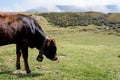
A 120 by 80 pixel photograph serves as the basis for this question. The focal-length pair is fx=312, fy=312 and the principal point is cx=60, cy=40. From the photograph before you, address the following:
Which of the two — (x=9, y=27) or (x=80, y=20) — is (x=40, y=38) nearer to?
(x=9, y=27)

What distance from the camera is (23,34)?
14328mm

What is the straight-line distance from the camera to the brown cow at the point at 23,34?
14.0m

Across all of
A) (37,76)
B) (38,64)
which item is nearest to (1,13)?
(37,76)

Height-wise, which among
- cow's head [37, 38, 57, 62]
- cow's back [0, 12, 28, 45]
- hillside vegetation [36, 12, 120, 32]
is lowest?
hillside vegetation [36, 12, 120, 32]

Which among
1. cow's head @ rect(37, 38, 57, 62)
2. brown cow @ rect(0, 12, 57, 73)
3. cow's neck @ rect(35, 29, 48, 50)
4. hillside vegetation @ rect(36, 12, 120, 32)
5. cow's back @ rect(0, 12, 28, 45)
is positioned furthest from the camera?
hillside vegetation @ rect(36, 12, 120, 32)

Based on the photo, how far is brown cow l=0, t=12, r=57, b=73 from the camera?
14.0 meters

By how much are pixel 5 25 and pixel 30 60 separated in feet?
17.4

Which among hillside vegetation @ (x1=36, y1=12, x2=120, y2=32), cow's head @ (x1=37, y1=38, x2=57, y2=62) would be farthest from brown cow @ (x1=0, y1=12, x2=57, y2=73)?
hillside vegetation @ (x1=36, y1=12, x2=120, y2=32)

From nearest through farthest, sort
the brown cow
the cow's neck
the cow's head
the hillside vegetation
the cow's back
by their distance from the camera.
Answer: the cow's back < the brown cow < the cow's head < the cow's neck < the hillside vegetation

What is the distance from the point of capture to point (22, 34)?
14312 millimetres

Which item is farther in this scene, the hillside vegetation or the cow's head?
the hillside vegetation

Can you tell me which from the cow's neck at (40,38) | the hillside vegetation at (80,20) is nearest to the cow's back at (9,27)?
the cow's neck at (40,38)

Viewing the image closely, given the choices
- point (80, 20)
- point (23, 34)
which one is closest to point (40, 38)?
point (23, 34)

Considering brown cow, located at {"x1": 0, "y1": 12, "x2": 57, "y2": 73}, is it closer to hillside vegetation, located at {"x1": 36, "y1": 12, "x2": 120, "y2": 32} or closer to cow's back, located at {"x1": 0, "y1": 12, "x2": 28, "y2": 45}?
cow's back, located at {"x1": 0, "y1": 12, "x2": 28, "y2": 45}
